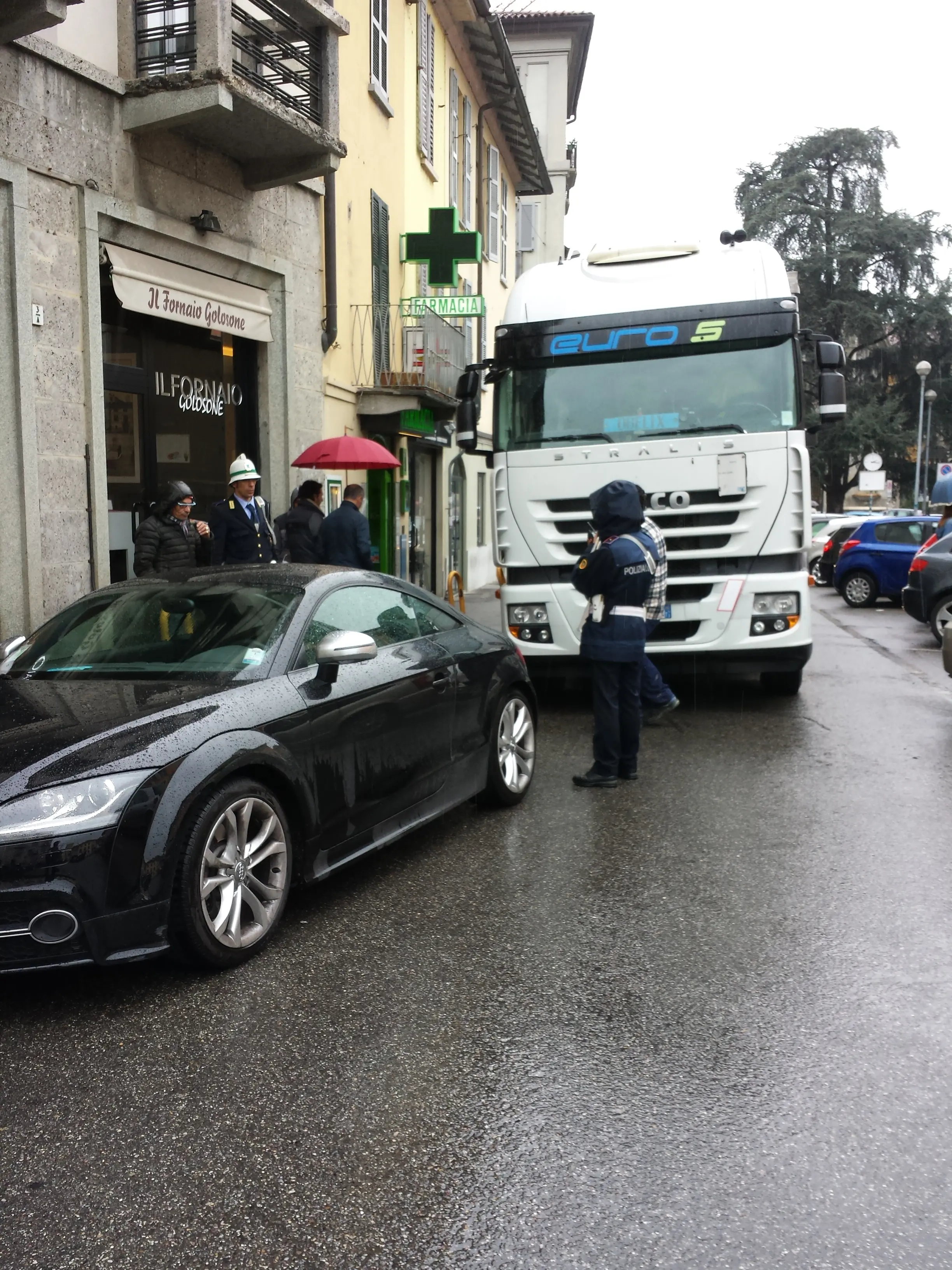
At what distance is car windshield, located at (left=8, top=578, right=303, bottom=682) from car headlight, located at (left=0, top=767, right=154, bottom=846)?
842 millimetres

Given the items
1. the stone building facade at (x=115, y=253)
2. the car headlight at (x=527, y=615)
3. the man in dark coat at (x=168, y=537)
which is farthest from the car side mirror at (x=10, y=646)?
the car headlight at (x=527, y=615)

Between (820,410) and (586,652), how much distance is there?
379 centimetres

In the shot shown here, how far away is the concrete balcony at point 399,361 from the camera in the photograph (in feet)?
52.6

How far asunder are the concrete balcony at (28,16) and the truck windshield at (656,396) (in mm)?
4192

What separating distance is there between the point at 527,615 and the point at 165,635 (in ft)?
16.0

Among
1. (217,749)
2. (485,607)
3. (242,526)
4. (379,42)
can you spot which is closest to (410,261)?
(379,42)

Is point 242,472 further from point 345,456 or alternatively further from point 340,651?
point 340,651

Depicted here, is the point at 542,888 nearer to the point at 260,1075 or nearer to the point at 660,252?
the point at 260,1075

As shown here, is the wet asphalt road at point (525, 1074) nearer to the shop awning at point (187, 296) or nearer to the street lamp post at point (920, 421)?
the shop awning at point (187, 296)

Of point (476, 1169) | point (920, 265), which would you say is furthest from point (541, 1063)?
point (920, 265)

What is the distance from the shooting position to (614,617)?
22.4 feet

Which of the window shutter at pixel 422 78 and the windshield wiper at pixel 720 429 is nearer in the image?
the windshield wiper at pixel 720 429

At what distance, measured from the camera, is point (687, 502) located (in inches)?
354

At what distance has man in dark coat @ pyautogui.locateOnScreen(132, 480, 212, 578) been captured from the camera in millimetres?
9219
